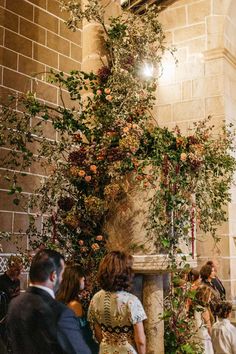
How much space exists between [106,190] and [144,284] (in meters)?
0.75

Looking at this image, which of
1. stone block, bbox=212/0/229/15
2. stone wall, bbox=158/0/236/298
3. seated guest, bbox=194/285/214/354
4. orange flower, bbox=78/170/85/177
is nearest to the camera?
orange flower, bbox=78/170/85/177

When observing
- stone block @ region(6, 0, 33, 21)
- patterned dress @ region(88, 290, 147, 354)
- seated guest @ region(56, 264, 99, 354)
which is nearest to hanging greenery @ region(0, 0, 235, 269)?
seated guest @ region(56, 264, 99, 354)

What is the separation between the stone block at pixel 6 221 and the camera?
5957 mm

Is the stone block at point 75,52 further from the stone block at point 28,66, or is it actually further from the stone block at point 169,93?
the stone block at point 169,93

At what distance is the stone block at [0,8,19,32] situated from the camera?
20.4ft

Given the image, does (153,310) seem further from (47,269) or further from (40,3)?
(40,3)

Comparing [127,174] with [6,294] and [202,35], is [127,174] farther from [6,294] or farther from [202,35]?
[202,35]

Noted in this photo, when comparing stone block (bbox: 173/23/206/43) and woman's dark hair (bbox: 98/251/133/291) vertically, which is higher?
stone block (bbox: 173/23/206/43)

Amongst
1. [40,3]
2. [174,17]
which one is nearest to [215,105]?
[174,17]

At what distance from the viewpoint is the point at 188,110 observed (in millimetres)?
8445

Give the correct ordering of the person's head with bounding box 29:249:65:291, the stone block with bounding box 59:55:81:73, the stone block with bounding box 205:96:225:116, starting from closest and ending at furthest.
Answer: the person's head with bounding box 29:249:65:291, the stone block with bounding box 59:55:81:73, the stone block with bounding box 205:96:225:116

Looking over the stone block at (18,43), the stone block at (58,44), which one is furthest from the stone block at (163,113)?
the stone block at (18,43)

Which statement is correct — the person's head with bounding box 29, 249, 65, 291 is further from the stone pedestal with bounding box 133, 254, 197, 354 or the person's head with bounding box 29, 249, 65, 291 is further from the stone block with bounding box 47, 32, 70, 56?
the stone block with bounding box 47, 32, 70, 56

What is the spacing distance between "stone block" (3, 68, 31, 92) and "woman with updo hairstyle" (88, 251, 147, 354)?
11.5 ft
